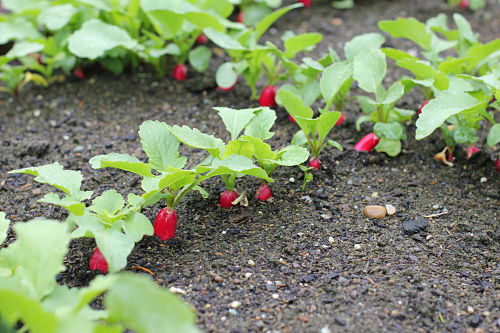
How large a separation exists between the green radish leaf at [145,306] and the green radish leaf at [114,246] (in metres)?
0.46

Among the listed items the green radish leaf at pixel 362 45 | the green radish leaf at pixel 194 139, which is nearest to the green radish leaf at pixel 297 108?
the green radish leaf at pixel 194 139

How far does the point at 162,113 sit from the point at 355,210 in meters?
1.28

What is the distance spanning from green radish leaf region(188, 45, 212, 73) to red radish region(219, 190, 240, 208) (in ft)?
3.79

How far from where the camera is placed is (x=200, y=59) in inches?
138

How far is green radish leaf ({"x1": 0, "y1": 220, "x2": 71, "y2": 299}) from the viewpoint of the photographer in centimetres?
178

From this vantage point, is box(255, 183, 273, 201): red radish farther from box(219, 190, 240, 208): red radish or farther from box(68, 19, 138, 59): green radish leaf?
box(68, 19, 138, 59): green radish leaf

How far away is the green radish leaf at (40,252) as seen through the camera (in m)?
1.78

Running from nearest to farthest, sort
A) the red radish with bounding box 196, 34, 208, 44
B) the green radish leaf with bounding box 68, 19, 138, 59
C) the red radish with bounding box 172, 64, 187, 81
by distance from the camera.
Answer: the green radish leaf with bounding box 68, 19, 138, 59 < the red radish with bounding box 172, 64, 187, 81 < the red radish with bounding box 196, 34, 208, 44

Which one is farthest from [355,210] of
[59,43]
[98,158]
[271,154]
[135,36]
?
[59,43]

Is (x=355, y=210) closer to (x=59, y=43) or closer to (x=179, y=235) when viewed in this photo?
(x=179, y=235)

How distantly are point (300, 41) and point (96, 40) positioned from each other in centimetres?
103

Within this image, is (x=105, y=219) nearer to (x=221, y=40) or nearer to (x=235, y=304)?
(x=235, y=304)

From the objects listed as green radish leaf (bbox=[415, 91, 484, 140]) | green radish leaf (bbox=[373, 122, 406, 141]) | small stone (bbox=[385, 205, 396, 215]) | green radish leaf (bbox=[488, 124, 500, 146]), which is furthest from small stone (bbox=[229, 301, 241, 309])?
green radish leaf (bbox=[488, 124, 500, 146])

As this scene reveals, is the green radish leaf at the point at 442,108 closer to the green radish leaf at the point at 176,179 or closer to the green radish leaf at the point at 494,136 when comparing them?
the green radish leaf at the point at 494,136
